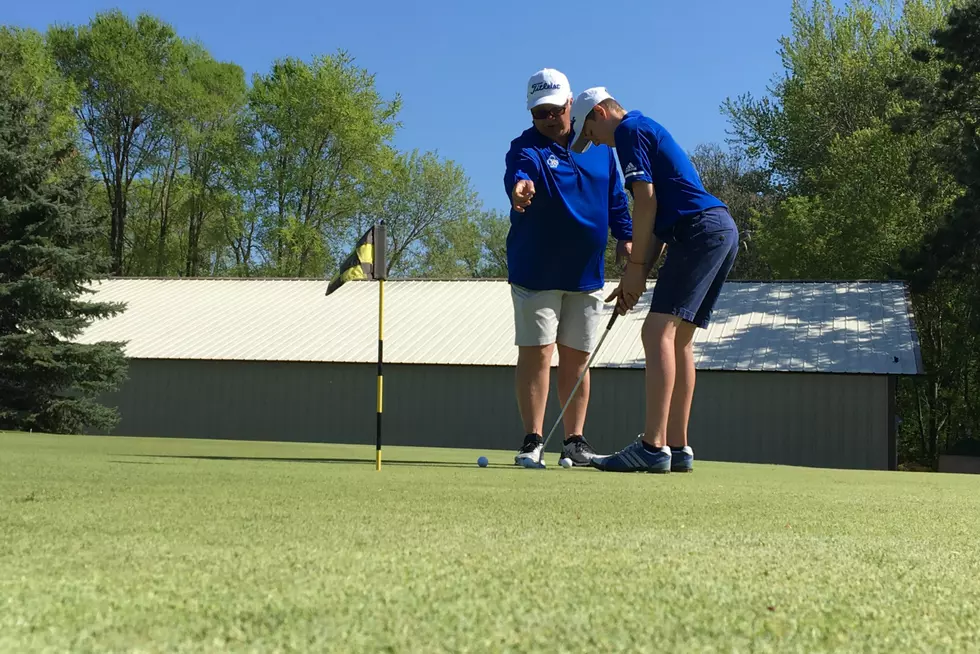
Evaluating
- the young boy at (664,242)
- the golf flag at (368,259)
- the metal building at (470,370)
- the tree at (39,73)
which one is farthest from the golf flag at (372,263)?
the tree at (39,73)

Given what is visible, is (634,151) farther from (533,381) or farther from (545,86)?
(533,381)

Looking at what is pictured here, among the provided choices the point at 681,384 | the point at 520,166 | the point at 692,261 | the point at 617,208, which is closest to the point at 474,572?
the point at 692,261

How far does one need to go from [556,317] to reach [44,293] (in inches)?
644

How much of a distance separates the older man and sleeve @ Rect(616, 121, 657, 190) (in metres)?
0.73

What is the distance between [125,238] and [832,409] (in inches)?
1216

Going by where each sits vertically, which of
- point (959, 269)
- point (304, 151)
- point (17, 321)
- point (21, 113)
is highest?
point (304, 151)

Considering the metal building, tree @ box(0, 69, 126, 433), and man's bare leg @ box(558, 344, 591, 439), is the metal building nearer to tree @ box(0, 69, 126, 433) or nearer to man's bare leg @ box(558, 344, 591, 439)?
tree @ box(0, 69, 126, 433)

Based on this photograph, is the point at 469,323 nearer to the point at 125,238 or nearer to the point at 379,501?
the point at 379,501

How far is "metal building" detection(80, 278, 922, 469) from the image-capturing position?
19688 millimetres

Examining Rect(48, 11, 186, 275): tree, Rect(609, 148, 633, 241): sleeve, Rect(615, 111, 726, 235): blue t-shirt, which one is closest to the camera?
Rect(615, 111, 726, 235): blue t-shirt

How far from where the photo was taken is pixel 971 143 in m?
22.0

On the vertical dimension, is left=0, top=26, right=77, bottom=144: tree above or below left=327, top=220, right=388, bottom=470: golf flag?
above

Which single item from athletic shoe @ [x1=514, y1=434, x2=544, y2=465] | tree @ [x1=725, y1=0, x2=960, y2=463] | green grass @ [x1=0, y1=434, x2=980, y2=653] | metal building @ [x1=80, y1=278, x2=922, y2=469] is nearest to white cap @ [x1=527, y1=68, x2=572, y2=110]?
athletic shoe @ [x1=514, y1=434, x2=544, y2=465]

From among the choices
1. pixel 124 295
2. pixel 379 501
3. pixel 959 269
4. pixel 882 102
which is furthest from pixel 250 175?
pixel 379 501
